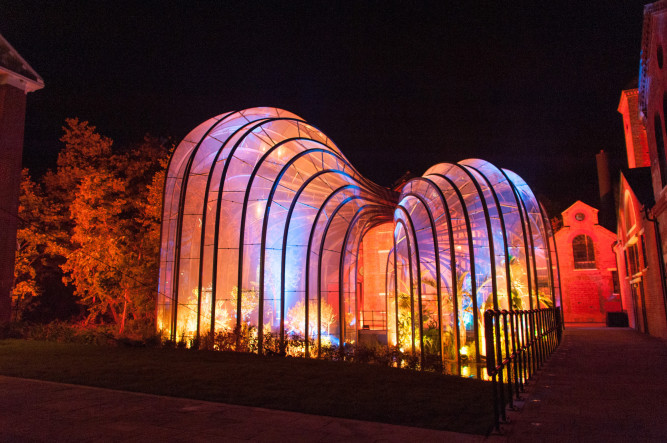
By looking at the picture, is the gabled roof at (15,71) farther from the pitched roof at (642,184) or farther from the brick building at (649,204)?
the pitched roof at (642,184)

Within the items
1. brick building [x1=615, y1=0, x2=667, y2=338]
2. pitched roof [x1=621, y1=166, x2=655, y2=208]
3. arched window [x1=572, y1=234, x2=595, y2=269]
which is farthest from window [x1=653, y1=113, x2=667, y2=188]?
arched window [x1=572, y1=234, x2=595, y2=269]

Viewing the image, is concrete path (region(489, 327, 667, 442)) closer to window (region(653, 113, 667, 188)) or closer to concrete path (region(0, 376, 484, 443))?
concrete path (region(0, 376, 484, 443))

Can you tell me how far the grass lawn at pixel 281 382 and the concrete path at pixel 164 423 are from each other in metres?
0.43

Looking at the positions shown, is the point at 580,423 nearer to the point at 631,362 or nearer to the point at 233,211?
the point at 631,362

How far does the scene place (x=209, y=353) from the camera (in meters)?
12.0

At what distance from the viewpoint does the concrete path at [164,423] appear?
4758 millimetres

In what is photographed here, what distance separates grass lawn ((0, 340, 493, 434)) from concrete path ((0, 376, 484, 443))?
0.43 meters

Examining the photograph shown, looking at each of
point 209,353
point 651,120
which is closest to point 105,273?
point 209,353

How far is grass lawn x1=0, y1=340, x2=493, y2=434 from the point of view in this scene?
19.5 feet

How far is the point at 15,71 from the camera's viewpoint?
17.8 meters

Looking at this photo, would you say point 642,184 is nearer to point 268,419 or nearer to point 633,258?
point 633,258

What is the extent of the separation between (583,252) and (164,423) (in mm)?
34773

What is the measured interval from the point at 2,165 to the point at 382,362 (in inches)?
608

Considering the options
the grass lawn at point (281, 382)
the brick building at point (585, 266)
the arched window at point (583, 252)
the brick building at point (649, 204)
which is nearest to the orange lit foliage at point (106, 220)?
the grass lawn at point (281, 382)
